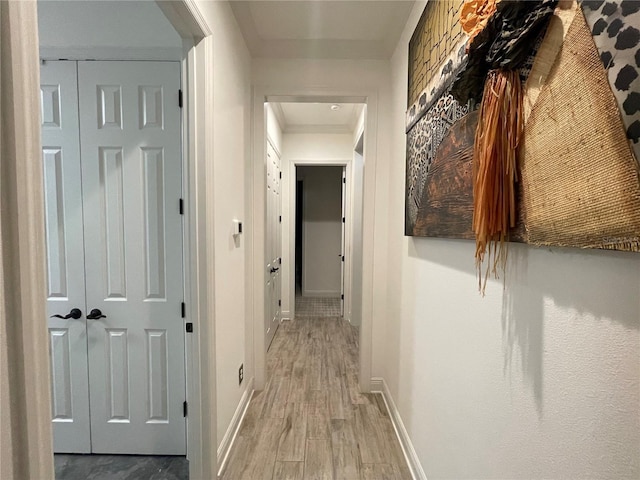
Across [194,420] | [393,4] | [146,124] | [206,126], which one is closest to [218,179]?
[206,126]

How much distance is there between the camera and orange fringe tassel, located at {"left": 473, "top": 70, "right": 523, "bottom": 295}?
678 mm

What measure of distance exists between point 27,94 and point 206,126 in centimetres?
85

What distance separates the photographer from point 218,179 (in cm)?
143

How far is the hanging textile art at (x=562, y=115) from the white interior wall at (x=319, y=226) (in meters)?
4.22

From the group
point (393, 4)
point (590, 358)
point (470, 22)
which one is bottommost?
point (590, 358)

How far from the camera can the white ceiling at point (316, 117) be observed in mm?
3033

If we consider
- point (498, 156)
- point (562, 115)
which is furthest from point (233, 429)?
point (562, 115)

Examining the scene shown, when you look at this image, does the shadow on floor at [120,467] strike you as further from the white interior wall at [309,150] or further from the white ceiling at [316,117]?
the white ceiling at [316,117]

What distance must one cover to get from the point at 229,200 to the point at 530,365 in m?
1.53

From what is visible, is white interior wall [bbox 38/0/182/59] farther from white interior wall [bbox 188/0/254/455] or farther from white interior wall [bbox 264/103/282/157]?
white interior wall [bbox 264/103/282/157]

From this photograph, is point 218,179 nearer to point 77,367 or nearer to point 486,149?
point 486,149

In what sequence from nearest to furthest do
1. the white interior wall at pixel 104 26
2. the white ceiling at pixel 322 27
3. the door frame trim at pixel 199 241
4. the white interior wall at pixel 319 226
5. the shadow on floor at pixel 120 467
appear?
1. the door frame trim at pixel 199 241
2. the white interior wall at pixel 104 26
3. the shadow on floor at pixel 120 467
4. the white ceiling at pixel 322 27
5. the white interior wall at pixel 319 226

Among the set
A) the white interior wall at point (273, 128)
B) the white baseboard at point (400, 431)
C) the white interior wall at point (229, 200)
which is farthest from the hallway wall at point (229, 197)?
the white baseboard at point (400, 431)

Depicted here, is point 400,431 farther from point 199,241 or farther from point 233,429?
point 199,241
